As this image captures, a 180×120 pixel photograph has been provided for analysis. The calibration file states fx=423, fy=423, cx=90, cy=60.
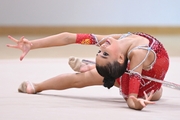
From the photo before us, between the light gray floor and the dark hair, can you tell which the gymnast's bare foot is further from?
the dark hair

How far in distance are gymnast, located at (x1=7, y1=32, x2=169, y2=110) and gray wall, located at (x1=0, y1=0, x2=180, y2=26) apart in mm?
3823

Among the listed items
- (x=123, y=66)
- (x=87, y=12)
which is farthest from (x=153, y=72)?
(x=87, y=12)

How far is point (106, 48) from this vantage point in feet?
5.88

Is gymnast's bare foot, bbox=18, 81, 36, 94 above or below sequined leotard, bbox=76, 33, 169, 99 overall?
below

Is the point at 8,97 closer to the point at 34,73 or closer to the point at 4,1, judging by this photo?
the point at 34,73

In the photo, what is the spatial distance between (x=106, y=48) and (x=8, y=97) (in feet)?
1.88

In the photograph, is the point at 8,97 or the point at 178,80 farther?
the point at 178,80

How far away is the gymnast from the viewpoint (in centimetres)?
179

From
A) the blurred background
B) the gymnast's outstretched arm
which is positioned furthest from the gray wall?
the gymnast's outstretched arm

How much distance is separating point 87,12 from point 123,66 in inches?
168

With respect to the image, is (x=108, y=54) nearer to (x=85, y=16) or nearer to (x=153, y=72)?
(x=153, y=72)

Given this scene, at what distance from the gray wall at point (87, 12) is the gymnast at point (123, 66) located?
151 inches

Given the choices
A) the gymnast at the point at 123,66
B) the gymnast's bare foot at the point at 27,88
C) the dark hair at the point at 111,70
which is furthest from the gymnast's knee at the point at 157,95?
the gymnast's bare foot at the point at 27,88

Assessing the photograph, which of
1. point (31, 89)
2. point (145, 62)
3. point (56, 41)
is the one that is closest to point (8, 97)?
point (31, 89)
